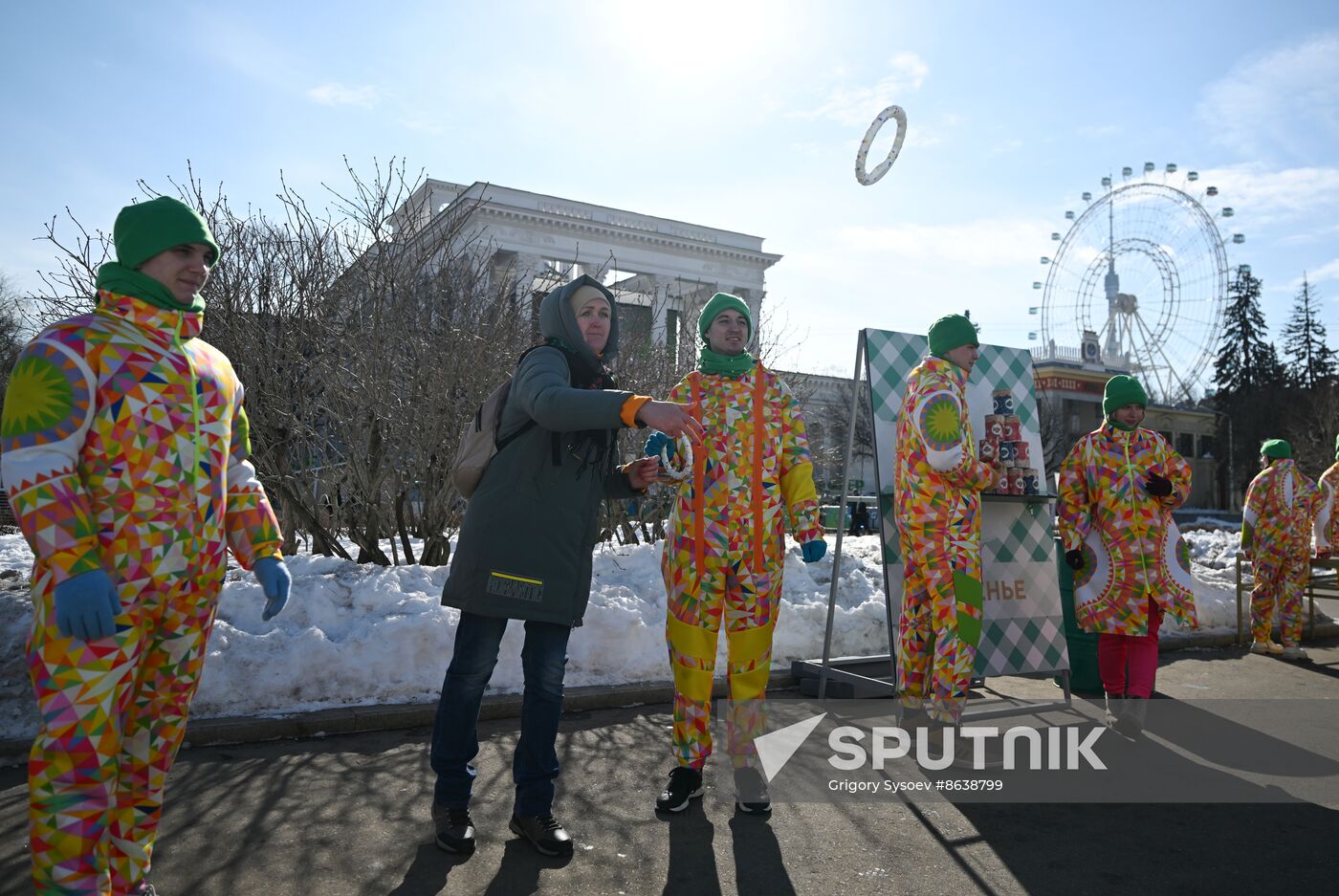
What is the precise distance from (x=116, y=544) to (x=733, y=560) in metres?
2.42

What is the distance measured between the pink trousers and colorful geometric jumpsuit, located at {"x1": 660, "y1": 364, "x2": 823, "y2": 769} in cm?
259

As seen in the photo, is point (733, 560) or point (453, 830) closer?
point (453, 830)

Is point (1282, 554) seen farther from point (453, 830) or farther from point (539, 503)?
point (453, 830)

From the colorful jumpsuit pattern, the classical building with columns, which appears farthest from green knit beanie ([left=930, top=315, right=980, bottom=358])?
the classical building with columns

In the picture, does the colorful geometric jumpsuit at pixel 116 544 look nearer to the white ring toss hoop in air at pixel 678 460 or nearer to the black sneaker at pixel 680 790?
the white ring toss hoop in air at pixel 678 460

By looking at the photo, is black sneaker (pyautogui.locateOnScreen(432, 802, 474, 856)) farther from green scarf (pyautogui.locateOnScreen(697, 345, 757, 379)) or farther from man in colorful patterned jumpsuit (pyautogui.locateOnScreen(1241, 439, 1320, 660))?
man in colorful patterned jumpsuit (pyautogui.locateOnScreen(1241, 439, 1320, 660))

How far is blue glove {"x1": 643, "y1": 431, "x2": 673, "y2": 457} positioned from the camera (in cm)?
390

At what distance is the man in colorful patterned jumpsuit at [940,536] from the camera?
4828 millimetres

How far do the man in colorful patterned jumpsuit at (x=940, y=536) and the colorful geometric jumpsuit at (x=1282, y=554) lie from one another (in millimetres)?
5837

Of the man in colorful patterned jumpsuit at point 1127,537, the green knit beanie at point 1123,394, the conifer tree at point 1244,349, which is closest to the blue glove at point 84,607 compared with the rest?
the man in colorful patterned jumpsuit at point 1127,537

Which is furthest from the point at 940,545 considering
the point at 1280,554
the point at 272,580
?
the point at 1280,554

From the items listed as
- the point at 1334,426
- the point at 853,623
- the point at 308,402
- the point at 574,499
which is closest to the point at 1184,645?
the point at 853,623

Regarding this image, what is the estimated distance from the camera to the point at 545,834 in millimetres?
3467

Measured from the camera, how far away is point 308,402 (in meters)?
8.66
